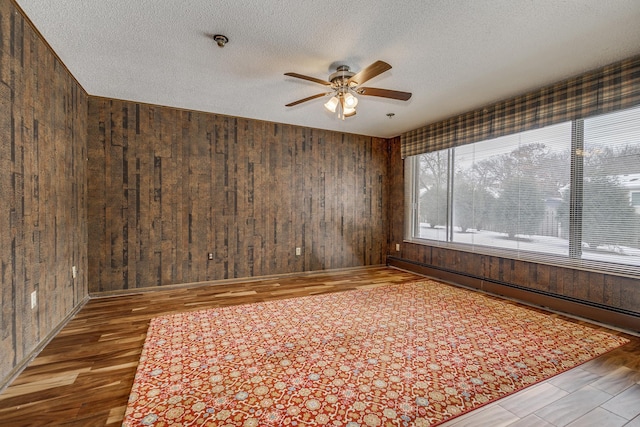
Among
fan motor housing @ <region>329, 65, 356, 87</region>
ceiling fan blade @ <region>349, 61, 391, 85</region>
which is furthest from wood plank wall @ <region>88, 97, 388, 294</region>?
ceiling fan blade @ <region>349, 61, 391, 85</region>

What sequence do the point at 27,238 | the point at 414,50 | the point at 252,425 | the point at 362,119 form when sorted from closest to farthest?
the point at 252,425, the point at 27,238, the point at 414,50, the point at 362,119

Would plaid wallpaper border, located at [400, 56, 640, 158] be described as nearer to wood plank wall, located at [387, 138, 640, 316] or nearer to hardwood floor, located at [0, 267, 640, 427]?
wood plank wall, located at [387, 138, 640, 316]

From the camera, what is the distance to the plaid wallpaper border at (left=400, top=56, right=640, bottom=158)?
276cm

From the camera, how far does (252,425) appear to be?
58.7 inches

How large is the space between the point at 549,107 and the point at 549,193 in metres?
0.98

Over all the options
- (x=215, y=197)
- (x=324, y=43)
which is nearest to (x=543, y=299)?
(x=324, y=43)

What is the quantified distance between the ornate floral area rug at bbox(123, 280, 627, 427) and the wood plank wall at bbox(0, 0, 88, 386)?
2.79ft

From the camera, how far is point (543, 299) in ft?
11.1

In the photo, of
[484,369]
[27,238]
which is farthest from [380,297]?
[27,238]

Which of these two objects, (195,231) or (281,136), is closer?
(195,231)

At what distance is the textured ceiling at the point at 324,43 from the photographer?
204cm

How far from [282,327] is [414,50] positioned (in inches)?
109

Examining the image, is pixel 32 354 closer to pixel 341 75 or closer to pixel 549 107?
pixel 341 75

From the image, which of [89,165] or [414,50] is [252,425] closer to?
[414,50]
